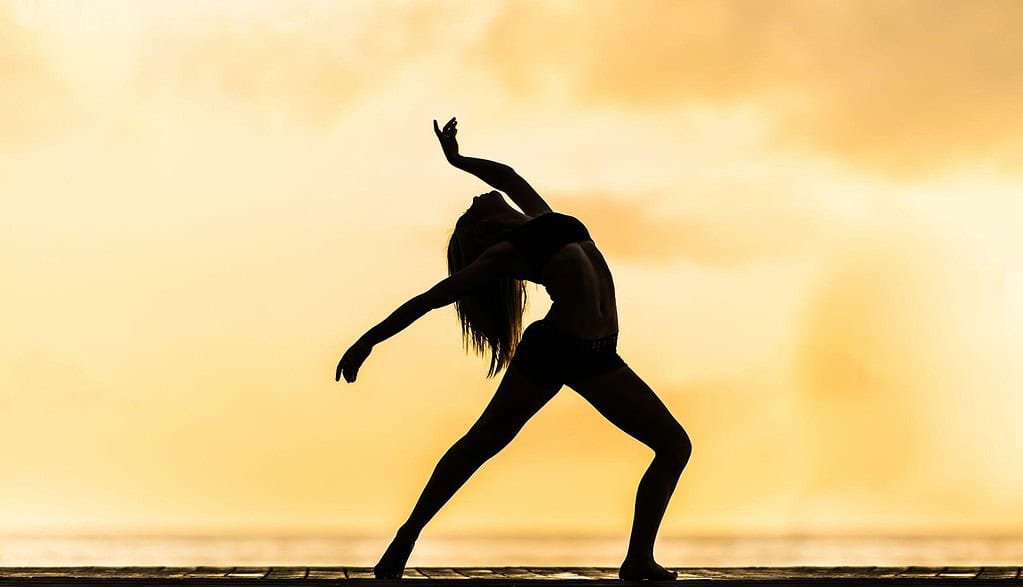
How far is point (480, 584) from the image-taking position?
593 centimetres

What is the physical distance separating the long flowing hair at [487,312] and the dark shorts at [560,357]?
39 cm

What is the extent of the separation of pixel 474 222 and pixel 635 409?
121 centimetres

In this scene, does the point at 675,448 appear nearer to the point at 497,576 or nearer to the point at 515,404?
the point at 515,404

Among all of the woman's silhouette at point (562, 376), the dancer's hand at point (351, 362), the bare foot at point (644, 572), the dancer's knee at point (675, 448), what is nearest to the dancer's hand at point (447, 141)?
the woman's silhouette at point (562, 376)

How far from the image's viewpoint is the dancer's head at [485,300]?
6.86m

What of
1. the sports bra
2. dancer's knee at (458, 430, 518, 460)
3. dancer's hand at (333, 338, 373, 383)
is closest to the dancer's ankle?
dancer's knee at (458, 430, 518, 460)

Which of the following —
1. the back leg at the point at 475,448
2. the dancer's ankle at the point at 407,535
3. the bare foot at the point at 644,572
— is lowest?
the bare foot at the point at 644,572

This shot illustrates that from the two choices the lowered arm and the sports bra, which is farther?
the sports bra

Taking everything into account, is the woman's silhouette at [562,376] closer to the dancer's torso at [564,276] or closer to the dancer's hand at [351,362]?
the dancer's torso at [564,276]

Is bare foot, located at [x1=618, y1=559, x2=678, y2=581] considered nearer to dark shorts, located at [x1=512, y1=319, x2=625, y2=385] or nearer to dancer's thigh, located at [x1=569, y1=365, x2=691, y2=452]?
dancer's thigh, located at [x1=569, y1=365, x2=691, y2=452]

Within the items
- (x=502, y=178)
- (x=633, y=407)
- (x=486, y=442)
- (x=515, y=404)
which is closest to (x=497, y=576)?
(x=486, y=442)

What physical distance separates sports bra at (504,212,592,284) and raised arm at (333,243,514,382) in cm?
21

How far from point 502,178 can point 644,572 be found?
2.05 meters

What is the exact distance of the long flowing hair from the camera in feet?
22.6
